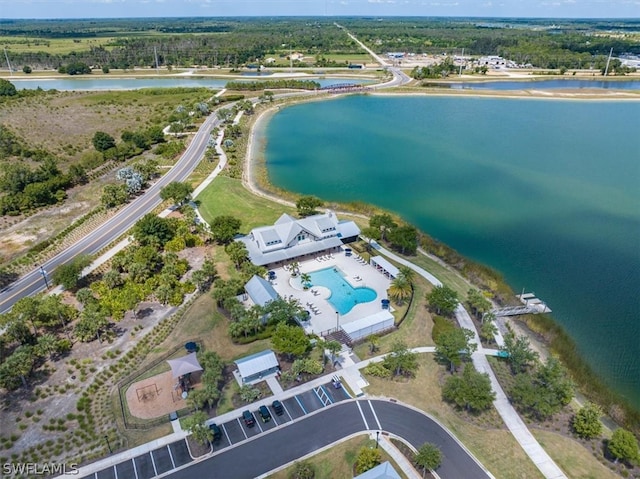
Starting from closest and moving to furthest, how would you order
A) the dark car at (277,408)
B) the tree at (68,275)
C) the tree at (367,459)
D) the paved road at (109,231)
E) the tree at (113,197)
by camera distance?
the tree at (367,459)
the dark car at (277,408)
the tree at (68,275)
the paved road at (109,231)
the tree at (113,197)

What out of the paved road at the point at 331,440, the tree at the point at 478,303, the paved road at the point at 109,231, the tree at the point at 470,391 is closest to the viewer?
the paved road at the point at 331,440

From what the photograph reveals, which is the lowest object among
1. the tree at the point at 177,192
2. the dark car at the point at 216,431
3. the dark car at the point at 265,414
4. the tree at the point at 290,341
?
the dark car at the point at 216,431

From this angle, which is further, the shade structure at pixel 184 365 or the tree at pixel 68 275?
the tree at pixel 68 275

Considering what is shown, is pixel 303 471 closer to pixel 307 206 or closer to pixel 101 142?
pixel 307 206

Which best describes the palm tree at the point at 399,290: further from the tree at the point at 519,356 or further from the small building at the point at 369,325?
the tree at the point at 519,356

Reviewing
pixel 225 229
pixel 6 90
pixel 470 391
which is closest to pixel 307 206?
pixel 225 229

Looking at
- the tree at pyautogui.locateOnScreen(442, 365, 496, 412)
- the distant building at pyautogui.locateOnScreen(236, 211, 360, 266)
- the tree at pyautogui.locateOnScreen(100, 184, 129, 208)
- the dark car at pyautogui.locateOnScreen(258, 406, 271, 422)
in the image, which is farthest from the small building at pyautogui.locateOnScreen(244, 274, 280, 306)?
the tree at pyautogui.locateOnScreen(100, 184, 129, 208)

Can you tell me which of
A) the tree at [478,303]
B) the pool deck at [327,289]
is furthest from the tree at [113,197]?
the tree at [478,303]
